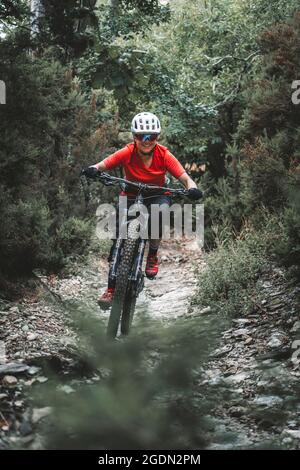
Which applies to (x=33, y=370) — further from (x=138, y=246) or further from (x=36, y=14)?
(x=36, y=14)

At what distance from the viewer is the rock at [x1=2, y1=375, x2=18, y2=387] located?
360 cm

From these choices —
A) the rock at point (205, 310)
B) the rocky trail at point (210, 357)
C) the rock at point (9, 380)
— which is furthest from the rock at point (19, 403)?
the rock at point (205, 310)

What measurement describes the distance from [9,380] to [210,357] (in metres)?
1.64

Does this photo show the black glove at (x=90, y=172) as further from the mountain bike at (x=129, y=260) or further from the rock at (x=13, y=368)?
the rock at (x=13, y=368)

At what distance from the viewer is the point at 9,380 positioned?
3.65 m

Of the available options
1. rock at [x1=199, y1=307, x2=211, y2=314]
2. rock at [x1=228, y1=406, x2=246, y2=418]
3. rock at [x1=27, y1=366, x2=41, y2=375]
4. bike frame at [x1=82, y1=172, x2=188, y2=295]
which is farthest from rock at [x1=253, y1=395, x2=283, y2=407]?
rock at [x1=199, y1=307, x2=211, y2=314]

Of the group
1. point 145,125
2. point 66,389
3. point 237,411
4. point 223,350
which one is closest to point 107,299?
point 223,350

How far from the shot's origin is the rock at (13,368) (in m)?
3.88

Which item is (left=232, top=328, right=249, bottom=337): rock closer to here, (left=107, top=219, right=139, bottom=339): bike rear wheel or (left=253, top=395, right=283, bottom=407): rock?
(left=107, top=219, right=139, bottom=339): bike rear wheel

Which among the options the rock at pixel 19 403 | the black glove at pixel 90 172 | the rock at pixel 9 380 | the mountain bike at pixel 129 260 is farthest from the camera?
the black glove at pixel 90 172

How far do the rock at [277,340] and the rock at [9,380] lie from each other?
2.54 meters

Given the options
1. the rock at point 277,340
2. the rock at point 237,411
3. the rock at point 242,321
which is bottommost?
the rock at point 237,411

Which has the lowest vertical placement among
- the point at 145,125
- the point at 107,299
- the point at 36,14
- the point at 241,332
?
the point at 241,332

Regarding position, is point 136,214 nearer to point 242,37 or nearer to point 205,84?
point 205,84
